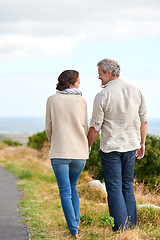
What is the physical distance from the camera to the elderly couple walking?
432 centimetres

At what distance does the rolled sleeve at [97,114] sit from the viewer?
440cm

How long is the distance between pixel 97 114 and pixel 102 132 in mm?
297

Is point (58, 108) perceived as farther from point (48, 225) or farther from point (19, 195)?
point (19, 195)

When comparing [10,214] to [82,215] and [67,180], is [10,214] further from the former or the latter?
[67,180]

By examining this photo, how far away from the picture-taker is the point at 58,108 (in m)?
4.32

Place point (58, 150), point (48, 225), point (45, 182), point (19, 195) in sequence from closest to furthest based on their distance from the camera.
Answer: point (58, 150), point (48, 225), point (19, 195), point (45, 182)

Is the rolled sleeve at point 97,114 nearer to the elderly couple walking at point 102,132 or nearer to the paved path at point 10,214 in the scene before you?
the elderly couple walking at point 102,132

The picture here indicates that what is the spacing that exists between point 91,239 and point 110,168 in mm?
914

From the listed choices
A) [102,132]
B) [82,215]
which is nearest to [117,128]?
[102,132]

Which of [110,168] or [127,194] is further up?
[110,168]

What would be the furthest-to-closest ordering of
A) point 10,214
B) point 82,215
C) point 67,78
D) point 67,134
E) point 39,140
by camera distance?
1. point 39,140
2. point 10,214
3. point 82,215
4. point 67,78
5. point 67,134

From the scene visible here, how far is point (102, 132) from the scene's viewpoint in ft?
15.0

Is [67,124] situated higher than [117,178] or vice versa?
[67,124]

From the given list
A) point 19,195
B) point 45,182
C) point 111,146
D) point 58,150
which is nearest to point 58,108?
point 58,150
